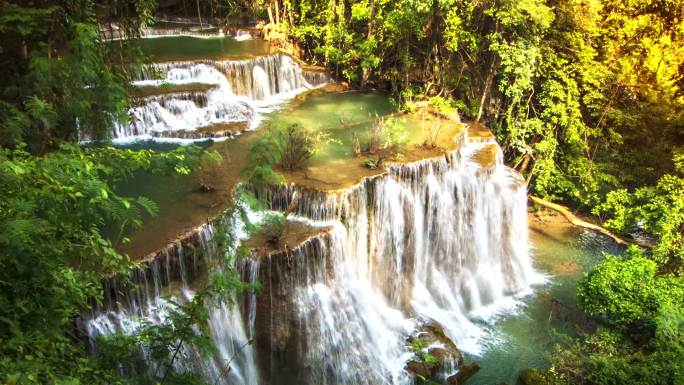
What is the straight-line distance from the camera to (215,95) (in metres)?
12.3

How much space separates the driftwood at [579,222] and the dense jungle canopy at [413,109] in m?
0.28

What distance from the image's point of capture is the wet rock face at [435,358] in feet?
27.6

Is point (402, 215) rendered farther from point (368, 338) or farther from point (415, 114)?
point (415, 114)

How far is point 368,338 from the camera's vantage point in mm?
8781

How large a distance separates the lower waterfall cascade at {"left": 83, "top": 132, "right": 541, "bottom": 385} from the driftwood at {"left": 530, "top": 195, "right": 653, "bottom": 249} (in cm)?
228

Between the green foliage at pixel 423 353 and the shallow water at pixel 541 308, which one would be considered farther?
the shallow water at pixel 541 308

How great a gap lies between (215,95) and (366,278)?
603 centimetres

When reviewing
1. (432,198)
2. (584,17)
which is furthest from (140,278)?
(584,17)

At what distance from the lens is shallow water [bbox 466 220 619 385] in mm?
9109

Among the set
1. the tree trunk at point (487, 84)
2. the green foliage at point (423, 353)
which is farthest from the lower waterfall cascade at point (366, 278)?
the tree trunk at point (487, 84)

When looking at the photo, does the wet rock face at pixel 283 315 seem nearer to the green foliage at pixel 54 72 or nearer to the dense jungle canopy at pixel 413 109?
the dense jungle canopy at pixel 413 109

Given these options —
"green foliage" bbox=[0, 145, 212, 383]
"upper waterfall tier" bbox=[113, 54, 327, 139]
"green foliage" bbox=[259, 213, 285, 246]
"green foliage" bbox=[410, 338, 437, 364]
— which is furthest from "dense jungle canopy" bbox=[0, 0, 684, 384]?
"green foliage" bbox=[410, 338, 437, 364]

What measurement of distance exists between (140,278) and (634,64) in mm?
12471

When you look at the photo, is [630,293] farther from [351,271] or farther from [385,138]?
[385,138]
